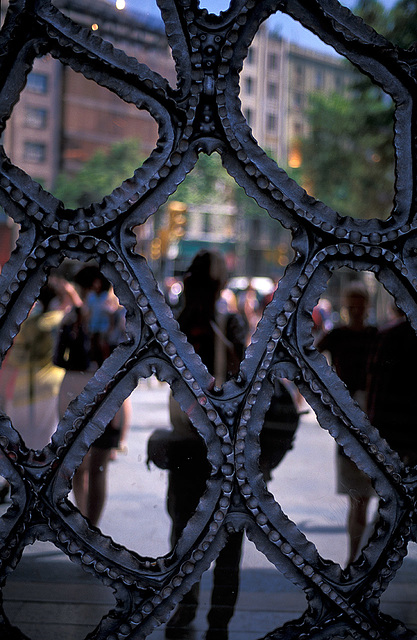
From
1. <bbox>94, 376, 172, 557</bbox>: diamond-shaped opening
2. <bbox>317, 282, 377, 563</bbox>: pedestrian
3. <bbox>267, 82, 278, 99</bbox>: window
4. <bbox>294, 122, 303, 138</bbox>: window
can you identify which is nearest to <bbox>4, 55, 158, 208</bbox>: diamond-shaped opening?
<bbox>294, 122, 303, 138</bbox>: window

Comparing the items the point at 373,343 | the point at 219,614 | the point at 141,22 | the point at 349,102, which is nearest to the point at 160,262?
the point at 349,102

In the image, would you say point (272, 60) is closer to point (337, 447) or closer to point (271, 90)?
point (271, 90)

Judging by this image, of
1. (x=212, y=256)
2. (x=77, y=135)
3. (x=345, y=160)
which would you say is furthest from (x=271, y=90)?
(x=77, y=135)

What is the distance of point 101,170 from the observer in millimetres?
12453

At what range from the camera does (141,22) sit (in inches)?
174

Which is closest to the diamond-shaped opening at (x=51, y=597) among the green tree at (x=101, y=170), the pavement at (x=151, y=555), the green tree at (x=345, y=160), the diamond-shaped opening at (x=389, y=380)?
the pavement at (x=151, y=555)

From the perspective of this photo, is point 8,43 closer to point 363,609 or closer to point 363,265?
point 363,265

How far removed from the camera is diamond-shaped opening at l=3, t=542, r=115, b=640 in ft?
6.42

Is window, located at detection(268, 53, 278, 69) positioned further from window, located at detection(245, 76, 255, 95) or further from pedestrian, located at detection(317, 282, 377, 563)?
pedestrian, located at detection(317, 282, 377, 563)

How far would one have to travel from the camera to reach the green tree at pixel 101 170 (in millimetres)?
11047

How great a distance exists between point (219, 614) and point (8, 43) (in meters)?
1.87

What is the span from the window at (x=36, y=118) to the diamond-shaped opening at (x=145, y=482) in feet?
19.0

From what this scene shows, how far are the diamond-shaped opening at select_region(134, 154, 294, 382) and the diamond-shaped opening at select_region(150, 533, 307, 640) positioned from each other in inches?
35.0

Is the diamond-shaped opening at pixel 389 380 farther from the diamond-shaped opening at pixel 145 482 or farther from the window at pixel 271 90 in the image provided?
the window at pixel 271 90
